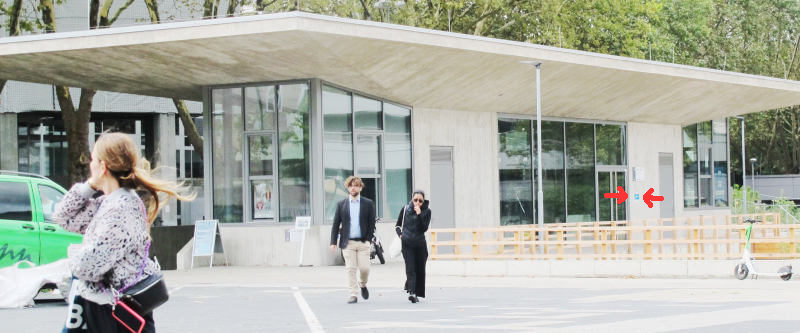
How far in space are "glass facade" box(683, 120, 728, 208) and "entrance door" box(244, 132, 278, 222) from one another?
20.2 metres

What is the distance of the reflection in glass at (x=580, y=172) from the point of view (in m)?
36.2

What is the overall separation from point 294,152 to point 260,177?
3.32 feet

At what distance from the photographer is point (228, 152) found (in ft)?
88.7

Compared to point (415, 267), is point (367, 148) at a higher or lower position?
higher

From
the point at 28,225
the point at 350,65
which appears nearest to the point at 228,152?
the point at 350,65

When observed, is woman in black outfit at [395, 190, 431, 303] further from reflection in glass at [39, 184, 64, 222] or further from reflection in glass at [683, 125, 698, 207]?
reflection in glass at [683, 125, 698, 207]

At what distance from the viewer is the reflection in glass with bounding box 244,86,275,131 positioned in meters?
26.4

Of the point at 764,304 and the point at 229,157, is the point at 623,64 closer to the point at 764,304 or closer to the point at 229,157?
the point at 229,157

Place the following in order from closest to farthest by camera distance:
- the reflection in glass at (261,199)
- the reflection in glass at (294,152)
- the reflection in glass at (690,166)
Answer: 1. the reflection in glass at (294,152)
2. the reflection in glass at (261,199)
3. the reflection in glass at (690,166)

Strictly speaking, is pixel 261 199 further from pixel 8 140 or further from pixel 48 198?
pixel 8 140

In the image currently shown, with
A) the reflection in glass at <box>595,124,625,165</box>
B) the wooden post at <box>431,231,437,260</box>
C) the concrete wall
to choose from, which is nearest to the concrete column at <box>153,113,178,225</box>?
the reflection in glass at <box>595,124,625,165</box>

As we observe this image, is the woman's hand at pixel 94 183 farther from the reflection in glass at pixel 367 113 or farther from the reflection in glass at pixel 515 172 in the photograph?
the reflection in glass at pixel 515 172

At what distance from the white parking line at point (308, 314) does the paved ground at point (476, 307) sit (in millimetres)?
11

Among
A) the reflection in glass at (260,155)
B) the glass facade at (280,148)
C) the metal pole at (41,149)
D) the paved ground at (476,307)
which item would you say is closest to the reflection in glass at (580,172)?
the glass facade at (280,148)
